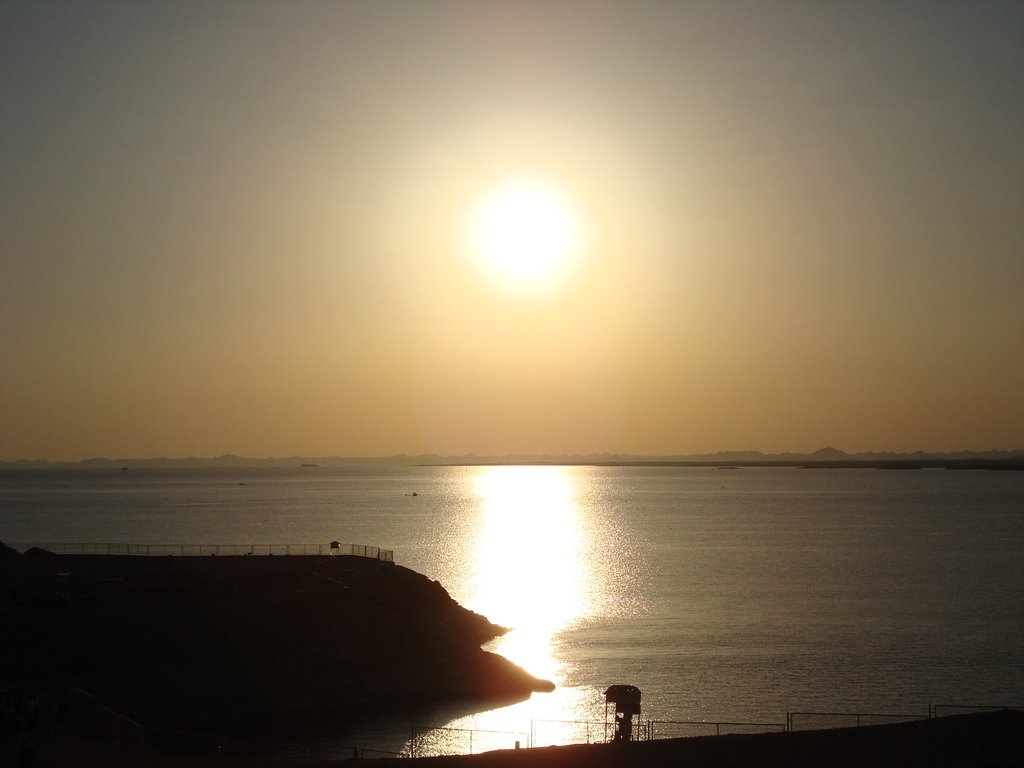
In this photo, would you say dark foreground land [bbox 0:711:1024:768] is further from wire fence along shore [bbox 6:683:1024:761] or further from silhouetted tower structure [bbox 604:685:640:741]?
silhouetted tower structure [bbox 604:685:640:741]

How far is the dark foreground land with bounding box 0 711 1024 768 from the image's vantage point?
29.5m

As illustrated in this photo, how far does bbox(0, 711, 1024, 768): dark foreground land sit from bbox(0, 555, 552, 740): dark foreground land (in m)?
4.08

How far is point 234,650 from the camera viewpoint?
148ft

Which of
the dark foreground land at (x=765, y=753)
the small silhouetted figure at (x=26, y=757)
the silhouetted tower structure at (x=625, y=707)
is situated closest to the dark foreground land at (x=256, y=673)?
the dark foreground land at (x=765, y=753)

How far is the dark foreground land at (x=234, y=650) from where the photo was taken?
4088 centimetres

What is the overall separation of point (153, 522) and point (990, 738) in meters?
172

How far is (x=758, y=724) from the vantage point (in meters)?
45.3

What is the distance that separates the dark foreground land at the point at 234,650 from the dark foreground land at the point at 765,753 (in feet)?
13.4

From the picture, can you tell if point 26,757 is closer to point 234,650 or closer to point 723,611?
point 234,650

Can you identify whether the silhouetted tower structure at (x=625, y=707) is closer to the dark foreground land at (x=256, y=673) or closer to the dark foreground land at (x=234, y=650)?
the dark foreground land at (x=256, y=673)

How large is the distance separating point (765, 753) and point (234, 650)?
81.3ft

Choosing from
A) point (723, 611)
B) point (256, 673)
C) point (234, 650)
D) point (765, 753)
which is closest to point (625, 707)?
point (765, 753)

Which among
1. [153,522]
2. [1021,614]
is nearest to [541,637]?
[1021,614]

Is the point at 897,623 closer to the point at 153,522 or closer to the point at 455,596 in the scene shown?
the point at 455,596
